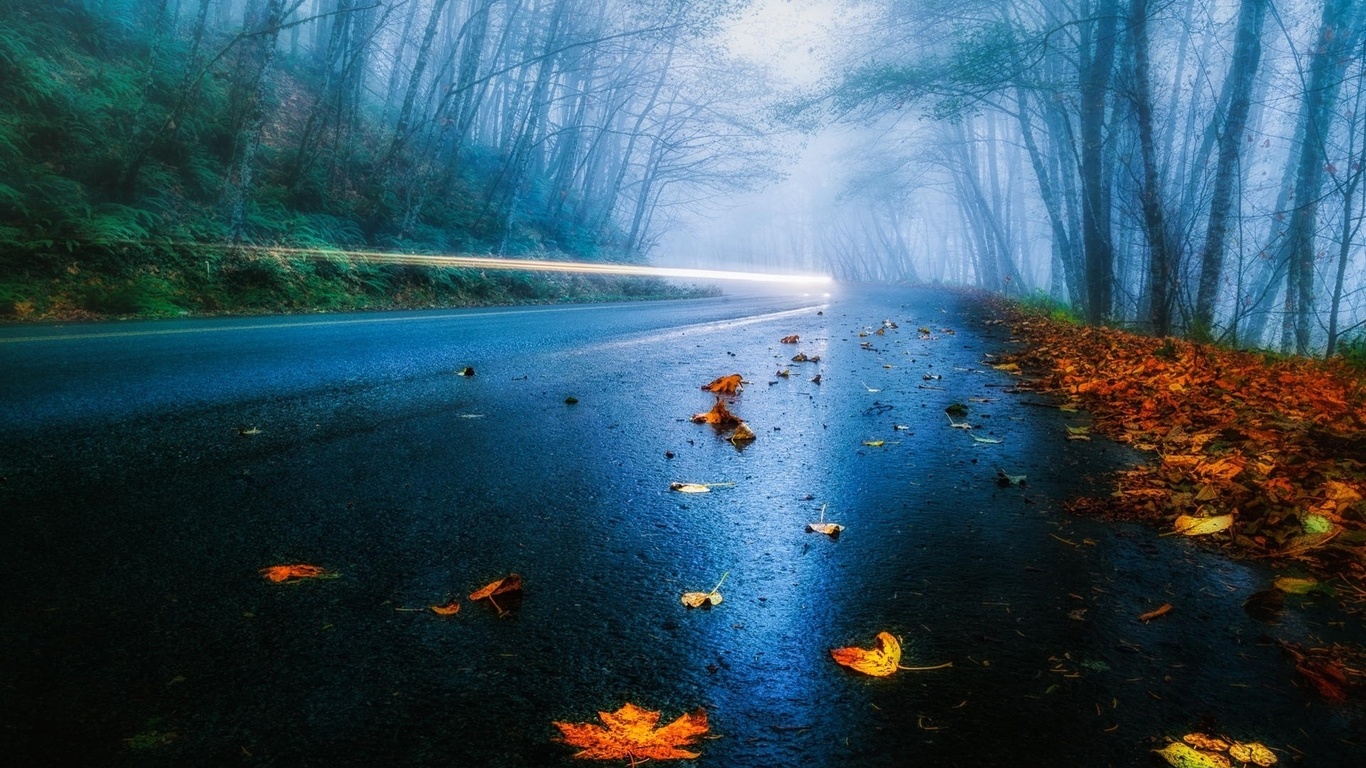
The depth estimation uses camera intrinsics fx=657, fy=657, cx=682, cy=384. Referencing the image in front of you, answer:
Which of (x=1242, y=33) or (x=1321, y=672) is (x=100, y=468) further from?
(x=1242, y=33)

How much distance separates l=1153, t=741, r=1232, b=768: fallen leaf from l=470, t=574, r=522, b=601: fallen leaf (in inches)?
56.0

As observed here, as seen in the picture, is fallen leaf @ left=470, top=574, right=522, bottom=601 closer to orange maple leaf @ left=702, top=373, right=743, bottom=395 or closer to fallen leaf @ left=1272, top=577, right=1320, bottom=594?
fallen leaf @ left=1272, top=577, right=1320, bottom=594

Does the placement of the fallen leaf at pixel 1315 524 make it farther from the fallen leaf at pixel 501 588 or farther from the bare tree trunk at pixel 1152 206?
the bare tree trunk at pixel 1152 206

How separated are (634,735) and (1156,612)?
147 cm

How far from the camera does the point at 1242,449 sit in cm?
308

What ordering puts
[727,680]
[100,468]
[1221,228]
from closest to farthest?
[727,680] < [100,468] < [1221,228]

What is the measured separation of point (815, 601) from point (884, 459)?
1.60 metres

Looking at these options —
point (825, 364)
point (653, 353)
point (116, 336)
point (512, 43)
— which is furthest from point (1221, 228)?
point (512, 43)

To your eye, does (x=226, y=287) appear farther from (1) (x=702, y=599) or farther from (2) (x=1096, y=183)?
(2) (x=1096, y=183)

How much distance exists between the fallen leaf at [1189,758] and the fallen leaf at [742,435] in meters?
2.31

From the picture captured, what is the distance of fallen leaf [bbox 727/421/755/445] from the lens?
11.4 ft

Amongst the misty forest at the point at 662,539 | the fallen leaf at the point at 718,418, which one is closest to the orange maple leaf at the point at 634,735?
the misty forest at the point at 662,539

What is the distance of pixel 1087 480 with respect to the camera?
2.93 metres

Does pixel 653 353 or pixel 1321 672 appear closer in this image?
pixel 1321 672
